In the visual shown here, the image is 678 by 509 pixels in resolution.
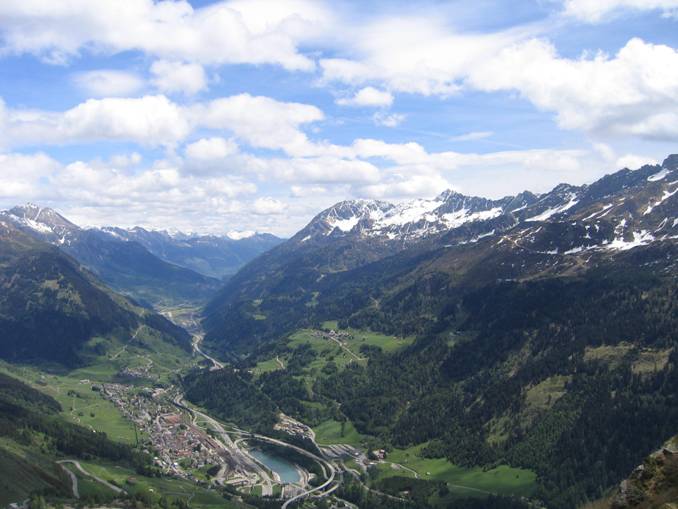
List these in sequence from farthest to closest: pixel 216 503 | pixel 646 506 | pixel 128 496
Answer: pixel 216 503
pixel 128 496
pixel 646 506

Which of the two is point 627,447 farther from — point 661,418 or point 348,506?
point 348,506

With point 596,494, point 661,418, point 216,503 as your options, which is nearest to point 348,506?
point 216,503

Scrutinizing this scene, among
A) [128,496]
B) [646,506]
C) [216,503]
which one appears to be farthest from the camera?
[216,503]

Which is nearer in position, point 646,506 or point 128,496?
point 646,506

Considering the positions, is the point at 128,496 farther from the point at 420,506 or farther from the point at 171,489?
the point at 420,506

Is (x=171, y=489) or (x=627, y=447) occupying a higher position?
(x=627, y=447)

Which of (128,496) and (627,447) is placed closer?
(128,496)

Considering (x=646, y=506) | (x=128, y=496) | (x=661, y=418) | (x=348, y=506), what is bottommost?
(x=348, y=506)

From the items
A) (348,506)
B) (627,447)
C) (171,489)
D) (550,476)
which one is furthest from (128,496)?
(627,447)

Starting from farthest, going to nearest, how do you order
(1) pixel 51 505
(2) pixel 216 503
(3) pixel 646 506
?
(2) pixel 216 503, (1) pixel 51 505, (3) pixel 646 506
